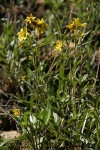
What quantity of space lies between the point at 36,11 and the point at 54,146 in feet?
8.20

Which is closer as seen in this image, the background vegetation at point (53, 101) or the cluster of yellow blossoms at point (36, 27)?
Answer: the cluster of yellow blossoms at point (36, 27)

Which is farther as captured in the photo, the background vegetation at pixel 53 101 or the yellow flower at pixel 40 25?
the background vegetation at pixel 53 101

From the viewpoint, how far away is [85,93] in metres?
2.60

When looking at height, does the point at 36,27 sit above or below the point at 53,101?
above

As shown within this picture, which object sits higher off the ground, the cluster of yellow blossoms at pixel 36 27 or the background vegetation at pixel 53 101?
the cluster of yellow blossoms at pixel 36 27

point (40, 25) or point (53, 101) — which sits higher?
point (40, 25)

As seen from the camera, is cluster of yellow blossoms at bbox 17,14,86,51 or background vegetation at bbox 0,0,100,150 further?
background vegetation at bbox 0,0,100,150

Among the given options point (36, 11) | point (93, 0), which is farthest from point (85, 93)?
point (36, 11)

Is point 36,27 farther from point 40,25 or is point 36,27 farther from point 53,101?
point 53,101

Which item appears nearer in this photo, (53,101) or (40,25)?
(40,25)

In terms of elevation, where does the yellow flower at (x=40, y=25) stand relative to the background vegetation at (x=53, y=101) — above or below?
above

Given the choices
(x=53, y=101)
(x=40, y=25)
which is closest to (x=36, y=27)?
(x=40, y=25)

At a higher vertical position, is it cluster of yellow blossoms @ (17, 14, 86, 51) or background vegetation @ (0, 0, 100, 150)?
cluster of yellow blossoms @ (17, 14, 86, 51)

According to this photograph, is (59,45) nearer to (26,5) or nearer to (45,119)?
(45,119)
